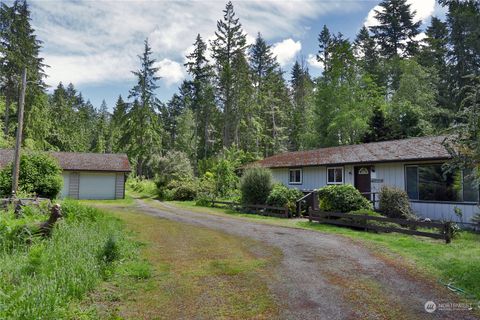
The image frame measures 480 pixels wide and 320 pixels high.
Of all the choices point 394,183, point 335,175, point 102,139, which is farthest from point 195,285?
point 102,139

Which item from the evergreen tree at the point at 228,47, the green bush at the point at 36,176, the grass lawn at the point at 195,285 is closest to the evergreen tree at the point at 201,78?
the evergreen tree at the point at 228,47

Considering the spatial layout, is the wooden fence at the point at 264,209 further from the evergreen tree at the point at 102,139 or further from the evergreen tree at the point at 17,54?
the evergreen tree at the point at 102,139

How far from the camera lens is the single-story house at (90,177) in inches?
1208

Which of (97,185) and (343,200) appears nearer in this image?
(343,200)

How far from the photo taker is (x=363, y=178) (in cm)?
1956

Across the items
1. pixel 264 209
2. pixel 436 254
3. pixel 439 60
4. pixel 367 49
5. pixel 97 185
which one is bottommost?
pixel 436 254

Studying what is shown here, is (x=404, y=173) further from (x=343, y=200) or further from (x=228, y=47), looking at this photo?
(x=228, y=47)

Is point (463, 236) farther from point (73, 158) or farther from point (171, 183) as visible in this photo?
point (73, 158)

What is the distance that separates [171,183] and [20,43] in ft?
72.3

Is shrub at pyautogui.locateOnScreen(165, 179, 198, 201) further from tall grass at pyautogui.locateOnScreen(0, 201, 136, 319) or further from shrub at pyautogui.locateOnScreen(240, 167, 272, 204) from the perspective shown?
tall grass at pyautogui.locateOnScreen(0, 201, 136, 319)

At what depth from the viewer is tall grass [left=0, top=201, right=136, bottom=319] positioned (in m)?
4.74

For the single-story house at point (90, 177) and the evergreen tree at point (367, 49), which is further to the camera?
the evergreen tree at point (367, 49)

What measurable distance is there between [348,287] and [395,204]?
9.84 metres

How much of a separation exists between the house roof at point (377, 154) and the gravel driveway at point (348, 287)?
23.2 ft
